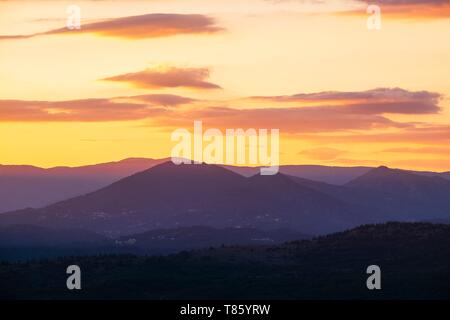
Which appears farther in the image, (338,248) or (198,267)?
(338,248)

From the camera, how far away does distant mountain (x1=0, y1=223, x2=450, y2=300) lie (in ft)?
→ 386

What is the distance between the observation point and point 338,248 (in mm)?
152750

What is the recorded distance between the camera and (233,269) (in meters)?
137

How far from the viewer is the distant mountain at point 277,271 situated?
11775cm

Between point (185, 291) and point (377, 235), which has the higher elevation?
point (377, 235)

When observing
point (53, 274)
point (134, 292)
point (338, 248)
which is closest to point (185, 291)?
point (134, 292)

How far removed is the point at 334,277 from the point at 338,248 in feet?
85.4

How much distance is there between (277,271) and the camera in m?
135

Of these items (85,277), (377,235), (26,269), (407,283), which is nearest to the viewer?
(407,283)

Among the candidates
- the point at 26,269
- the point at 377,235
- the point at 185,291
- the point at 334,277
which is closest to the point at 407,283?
the point at 334,277

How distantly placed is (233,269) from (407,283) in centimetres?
2502

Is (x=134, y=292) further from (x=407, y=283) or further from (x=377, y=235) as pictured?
(x=377, y=235)

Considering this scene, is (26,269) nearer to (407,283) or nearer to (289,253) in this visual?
(289,253)
